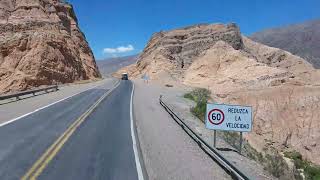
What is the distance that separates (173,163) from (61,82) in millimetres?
47839

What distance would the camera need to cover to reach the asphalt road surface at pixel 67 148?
1078 centimetres

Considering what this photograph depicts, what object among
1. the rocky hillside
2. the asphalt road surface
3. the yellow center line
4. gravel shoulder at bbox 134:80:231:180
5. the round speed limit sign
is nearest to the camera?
the yellow center line

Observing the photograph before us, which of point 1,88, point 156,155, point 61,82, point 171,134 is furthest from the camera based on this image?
point 61,82

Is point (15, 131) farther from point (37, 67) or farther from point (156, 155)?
point (37, 67)

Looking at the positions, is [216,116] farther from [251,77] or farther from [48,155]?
[251,77]

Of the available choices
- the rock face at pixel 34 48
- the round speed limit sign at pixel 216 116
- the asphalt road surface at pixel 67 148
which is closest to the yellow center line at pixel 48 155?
the asphalt road surface at pixel 67 148

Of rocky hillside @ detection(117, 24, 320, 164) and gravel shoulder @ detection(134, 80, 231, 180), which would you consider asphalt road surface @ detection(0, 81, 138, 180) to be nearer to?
gravel shoulder @ detection(134, 80, 231, 180)

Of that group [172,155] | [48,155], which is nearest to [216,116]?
[172,155]

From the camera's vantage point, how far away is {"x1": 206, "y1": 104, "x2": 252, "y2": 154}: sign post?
554 inches

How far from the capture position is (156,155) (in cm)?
1356

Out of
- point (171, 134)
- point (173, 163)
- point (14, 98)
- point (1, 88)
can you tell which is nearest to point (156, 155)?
point (173, 163)

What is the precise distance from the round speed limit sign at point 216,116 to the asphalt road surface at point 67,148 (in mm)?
2814

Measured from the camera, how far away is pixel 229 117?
1423 centimetres

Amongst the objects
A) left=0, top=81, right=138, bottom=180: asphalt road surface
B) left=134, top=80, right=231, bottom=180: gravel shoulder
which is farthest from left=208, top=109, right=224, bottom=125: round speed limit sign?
left=0, top=81, right=138, bottom=180: asphalt road surface
